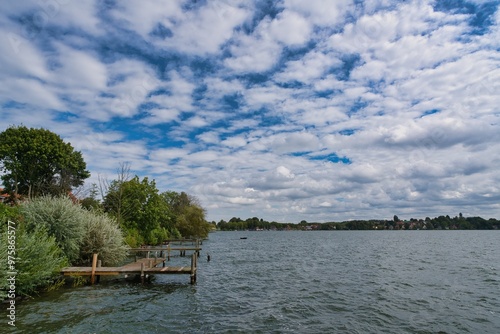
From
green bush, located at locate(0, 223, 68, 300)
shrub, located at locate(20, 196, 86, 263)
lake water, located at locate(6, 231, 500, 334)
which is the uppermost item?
shrub, located at locate(20, 196, 86, 263)

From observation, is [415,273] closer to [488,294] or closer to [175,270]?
[488,294]

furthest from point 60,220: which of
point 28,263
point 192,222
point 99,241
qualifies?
point 192,222

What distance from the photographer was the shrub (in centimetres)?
2117

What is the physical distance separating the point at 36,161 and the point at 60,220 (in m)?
27.9

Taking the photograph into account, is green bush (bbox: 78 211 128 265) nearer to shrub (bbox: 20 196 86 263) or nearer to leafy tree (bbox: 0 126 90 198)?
shrub (bbox: 20 196 86 263)

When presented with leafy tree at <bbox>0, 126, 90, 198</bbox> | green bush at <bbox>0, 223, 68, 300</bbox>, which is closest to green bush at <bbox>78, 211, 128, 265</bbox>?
green bush at <bbox>0, 223, 68, 300</bbox>

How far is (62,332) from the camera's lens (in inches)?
485

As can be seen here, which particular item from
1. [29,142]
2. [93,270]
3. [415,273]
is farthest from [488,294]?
[29,142]

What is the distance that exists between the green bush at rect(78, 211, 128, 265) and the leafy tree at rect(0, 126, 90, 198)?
18.8 m

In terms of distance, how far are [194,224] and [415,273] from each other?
6274cm

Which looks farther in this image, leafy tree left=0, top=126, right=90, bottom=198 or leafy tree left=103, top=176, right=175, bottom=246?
leafy tree left=103, top=176, right=175, bottom=246

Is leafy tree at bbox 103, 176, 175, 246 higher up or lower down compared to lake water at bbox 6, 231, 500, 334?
higher up

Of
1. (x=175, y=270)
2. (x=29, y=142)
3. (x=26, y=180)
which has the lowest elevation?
(x=175, y=270)

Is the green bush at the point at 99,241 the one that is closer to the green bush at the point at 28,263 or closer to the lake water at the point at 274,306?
the lake water at the point at 274,306
